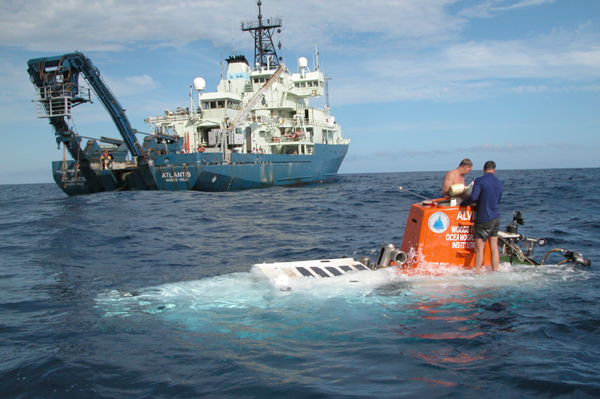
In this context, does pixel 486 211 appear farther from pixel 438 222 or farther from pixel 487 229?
pixel 438 222

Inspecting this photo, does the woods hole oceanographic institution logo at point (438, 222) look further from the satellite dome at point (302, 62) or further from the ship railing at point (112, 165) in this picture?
the satellite dome at point (302, 62)

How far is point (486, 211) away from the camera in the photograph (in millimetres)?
6734

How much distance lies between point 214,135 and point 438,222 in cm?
2956

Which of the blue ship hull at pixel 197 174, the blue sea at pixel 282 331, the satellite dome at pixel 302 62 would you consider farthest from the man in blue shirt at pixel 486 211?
the satellite dome at pixel 302 62

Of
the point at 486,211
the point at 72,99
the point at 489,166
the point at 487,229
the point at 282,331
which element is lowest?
the point at 282,331

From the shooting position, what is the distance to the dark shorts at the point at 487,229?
673 cm

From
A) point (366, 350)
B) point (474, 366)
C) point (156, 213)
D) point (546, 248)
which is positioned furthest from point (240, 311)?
point (156, 213)

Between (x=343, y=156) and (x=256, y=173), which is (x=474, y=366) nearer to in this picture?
(x=256, y=173)

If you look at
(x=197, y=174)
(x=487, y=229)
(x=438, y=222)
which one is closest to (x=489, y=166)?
(x=487, y=229)

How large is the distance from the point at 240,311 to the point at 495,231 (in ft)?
12.7

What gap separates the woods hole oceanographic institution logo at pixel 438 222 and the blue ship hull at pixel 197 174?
951 inches

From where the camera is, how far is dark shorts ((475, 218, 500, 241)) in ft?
22.1

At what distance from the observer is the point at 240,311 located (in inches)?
217

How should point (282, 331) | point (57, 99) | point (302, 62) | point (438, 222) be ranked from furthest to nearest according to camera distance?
point (302, 62) < point (57, 99) < point (438, 222) < point (282, 331)
